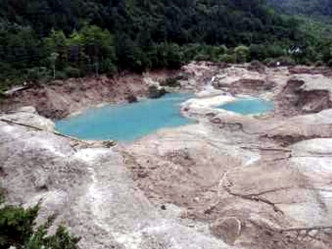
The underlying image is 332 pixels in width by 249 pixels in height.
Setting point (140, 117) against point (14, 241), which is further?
point (140, 117)

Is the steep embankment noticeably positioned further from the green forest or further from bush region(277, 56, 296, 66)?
bush region(277, 56, 296, 66)

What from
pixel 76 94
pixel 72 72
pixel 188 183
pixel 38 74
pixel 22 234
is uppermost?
pixel 22 234

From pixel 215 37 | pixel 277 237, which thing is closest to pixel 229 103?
pixel 277 237

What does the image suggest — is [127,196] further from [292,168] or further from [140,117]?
[140,117]

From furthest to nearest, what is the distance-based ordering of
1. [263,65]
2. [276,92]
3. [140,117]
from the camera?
[263,65] < [276,92] < [140,117]

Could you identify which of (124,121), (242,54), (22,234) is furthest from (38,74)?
(22,234)

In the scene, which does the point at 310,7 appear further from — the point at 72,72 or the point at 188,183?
the point at 188,183

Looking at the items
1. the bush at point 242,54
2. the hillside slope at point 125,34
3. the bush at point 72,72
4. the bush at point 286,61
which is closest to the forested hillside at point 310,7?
the hillside slope at point 125,34
